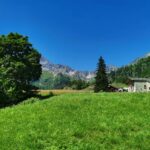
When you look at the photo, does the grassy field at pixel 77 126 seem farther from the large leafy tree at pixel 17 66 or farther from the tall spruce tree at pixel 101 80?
the tall spruce tree at pixel 101 80

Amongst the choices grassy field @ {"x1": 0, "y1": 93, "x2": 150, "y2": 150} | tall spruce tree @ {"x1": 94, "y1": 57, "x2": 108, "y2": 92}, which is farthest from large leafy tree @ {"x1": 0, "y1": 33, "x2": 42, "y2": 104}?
tall spruce tree @ {"x1": 94, "y1": 57, "x2": 108, "y2": 92}

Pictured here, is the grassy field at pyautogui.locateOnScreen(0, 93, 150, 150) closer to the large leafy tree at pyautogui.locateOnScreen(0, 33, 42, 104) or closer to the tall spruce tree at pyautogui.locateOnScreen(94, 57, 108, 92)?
the large leafy tree at pyautogui.locateOnScreen(0, 33, 42, 104)

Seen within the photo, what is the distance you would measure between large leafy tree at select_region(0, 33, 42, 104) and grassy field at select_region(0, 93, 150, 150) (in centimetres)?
3748

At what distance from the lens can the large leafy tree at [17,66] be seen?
239 feet

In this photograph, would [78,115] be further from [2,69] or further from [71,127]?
[2,69]

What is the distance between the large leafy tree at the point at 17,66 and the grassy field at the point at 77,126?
123 feet

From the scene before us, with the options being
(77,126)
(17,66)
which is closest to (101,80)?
(17,66)

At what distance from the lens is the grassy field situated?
21.7m

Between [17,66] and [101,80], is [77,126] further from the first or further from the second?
Result: [101,80]

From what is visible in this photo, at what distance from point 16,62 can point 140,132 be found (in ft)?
189

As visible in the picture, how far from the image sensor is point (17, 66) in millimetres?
78000

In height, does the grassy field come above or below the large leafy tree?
below

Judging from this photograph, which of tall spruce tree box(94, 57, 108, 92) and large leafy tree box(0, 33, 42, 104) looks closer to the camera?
large leafy tree box(0, 33, 42, 104)

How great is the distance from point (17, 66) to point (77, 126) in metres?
54.2
